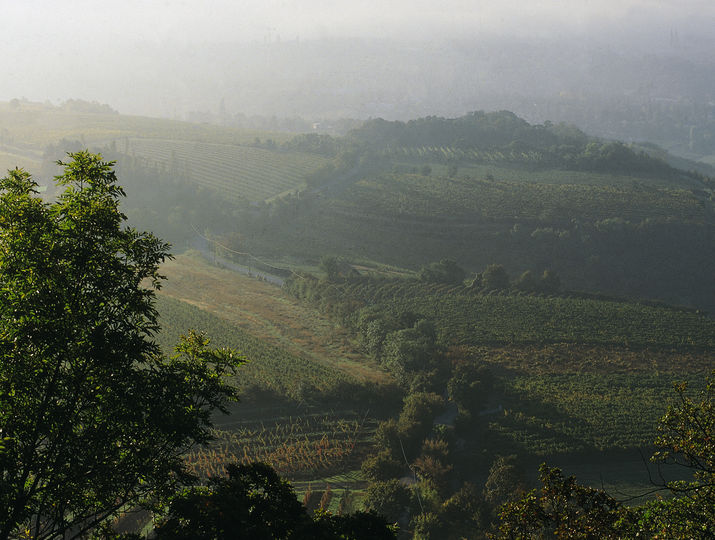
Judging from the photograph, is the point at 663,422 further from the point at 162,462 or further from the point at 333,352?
the point at 333,352

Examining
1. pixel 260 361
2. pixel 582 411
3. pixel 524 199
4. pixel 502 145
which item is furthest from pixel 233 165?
pixel 582 411

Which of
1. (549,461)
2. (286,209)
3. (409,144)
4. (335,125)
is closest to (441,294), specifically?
(549,461)

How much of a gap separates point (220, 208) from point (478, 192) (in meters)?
40.4

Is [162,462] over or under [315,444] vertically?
over

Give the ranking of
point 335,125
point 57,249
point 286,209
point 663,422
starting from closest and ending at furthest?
point 57,249 → point 663,422 → point 286,209 → point 335,125

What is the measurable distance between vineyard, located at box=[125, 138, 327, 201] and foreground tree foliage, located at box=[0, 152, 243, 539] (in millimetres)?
80980

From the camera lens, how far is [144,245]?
10.6m

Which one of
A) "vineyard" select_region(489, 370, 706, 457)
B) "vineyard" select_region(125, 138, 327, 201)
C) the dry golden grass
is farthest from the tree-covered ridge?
"vineyard" select_region(489, 370, 706, 457)

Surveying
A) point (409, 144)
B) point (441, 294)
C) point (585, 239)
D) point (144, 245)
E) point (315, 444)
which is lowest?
point (315, 444)

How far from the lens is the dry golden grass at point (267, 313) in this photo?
144 feet

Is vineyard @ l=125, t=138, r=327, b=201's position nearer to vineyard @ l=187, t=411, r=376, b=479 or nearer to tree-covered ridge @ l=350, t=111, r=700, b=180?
tree-covered ridge @ l=350, t=111, r=700, b=180

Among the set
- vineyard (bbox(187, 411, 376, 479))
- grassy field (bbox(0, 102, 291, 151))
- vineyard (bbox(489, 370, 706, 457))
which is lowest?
vineyard (bbox(187, 411, 376, 479))

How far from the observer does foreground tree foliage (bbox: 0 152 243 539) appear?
933 cm

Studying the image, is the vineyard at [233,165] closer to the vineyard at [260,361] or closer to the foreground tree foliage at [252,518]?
the vineyard at [260,361]
